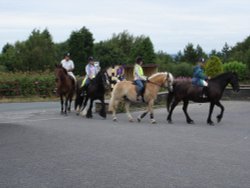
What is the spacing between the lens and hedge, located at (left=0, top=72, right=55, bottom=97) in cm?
3067

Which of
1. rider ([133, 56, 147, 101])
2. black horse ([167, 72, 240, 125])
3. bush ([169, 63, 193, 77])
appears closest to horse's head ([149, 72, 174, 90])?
rider ([133, 56, 147, 101])

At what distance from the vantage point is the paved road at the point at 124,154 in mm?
7980

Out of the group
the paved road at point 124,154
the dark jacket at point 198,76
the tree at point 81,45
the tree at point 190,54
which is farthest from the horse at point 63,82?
the tree at point 190,54

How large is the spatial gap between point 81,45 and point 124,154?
54.5 metres

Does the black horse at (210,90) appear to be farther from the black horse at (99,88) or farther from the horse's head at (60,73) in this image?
the horse's head at (60,73)

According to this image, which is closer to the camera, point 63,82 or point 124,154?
point 124,154

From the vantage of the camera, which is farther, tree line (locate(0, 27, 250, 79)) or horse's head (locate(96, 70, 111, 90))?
tree line (locate(0, 27, 250, 79))

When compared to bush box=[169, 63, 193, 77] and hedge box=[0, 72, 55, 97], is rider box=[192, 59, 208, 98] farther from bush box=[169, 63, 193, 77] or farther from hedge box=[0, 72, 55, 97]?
bush box=[169, 63, 193, 77]

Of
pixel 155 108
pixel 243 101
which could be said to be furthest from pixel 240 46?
pixel 155 108

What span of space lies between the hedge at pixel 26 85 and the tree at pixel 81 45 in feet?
99.5

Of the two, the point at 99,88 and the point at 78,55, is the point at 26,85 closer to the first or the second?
the point at 99,88

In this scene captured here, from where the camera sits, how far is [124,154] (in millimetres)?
10430

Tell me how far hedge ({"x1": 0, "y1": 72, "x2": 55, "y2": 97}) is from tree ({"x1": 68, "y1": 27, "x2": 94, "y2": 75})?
30318 mm

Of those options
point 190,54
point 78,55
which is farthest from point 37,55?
point 190,54
